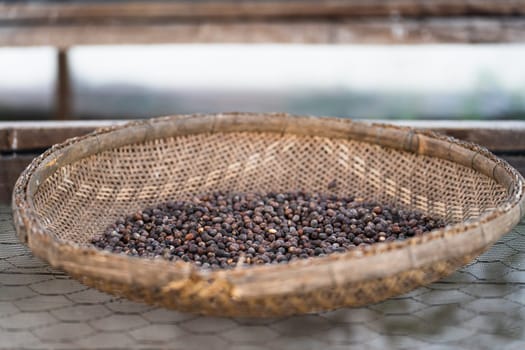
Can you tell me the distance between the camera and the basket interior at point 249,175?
1.86 metres

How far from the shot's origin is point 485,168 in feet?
5.87

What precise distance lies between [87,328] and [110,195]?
0.57 meters

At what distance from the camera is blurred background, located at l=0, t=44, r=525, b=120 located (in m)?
A: 3.57

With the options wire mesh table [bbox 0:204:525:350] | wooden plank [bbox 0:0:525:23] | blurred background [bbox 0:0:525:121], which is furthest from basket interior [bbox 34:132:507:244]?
wooden plank [bbox 0:0:525:23]

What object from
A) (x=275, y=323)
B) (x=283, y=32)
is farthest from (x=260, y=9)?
(x=275, y=323)

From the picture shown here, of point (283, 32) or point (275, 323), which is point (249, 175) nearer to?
point (275, 323)

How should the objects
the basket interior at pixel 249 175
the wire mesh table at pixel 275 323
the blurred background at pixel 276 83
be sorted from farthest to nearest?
1. the blurred background at pixel 276 83
2. the basket interior at pixel 249 175
3. the wire mesh table at pixel 275 323

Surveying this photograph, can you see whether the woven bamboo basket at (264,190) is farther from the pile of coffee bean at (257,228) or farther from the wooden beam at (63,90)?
the wooden beam at (63,90)

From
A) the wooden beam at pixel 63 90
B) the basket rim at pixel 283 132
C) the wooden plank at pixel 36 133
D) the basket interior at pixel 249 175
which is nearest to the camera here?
the basket rim at pixel 283 132

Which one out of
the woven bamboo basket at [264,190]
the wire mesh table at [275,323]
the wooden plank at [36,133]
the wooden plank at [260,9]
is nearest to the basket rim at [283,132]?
the woven bamboo basket at [264,190]

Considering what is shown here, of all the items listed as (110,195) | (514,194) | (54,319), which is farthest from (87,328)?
(514,194)

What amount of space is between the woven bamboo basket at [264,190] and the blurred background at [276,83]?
Result: 1297mm

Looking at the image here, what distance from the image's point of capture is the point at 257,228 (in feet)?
5.82

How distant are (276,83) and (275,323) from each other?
260cm
